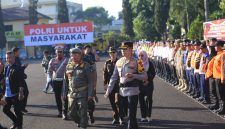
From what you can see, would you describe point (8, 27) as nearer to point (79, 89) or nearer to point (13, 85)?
point (13, 85)

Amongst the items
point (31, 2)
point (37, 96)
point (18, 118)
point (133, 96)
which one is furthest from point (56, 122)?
point (31, 2)

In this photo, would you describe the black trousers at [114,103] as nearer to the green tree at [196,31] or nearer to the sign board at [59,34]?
the sign board at [59,34]

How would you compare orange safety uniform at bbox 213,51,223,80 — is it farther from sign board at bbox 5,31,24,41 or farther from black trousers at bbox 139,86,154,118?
sign board at bbox 5,31,24,41

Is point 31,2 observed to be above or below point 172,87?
above

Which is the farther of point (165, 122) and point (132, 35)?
point (132, 35)

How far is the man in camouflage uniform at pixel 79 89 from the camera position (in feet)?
31.0

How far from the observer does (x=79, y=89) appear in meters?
9.56

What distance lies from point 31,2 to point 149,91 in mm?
68561

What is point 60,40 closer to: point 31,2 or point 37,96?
point 37,96

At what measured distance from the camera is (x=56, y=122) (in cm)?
1187

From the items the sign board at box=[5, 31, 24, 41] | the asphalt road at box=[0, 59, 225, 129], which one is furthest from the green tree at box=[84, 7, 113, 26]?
the asphalt road at box=[0, 59, 225, 129]

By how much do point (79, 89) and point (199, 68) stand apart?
18.9ft

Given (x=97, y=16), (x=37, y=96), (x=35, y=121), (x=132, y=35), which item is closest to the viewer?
(x=35, y=121)

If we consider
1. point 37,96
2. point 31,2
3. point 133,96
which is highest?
point 31,2
